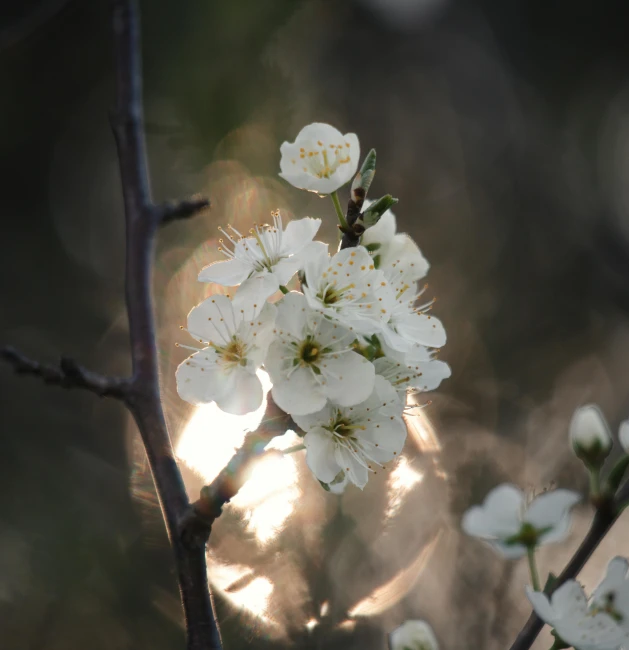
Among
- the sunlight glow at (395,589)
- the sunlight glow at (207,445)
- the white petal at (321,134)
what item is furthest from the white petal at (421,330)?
the sunlight glow at (395,589)

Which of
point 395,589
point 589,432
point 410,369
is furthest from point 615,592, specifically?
→ point 395,589

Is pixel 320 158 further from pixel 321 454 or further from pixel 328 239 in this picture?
pixel 328 239

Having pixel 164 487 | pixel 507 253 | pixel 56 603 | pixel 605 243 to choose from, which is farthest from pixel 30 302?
pixel 605 243

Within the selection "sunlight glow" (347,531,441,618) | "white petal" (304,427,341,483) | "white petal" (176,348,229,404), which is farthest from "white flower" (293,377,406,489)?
"sunlight glow" (347,531,441,618)

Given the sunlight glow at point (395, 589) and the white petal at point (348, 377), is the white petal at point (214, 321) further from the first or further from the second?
the sunlight glow at point (395, 589)

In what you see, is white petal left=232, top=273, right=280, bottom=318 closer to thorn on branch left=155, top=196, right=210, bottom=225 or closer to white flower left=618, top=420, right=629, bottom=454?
thorn on branch left=155, top=196, right=210, bottom=225
